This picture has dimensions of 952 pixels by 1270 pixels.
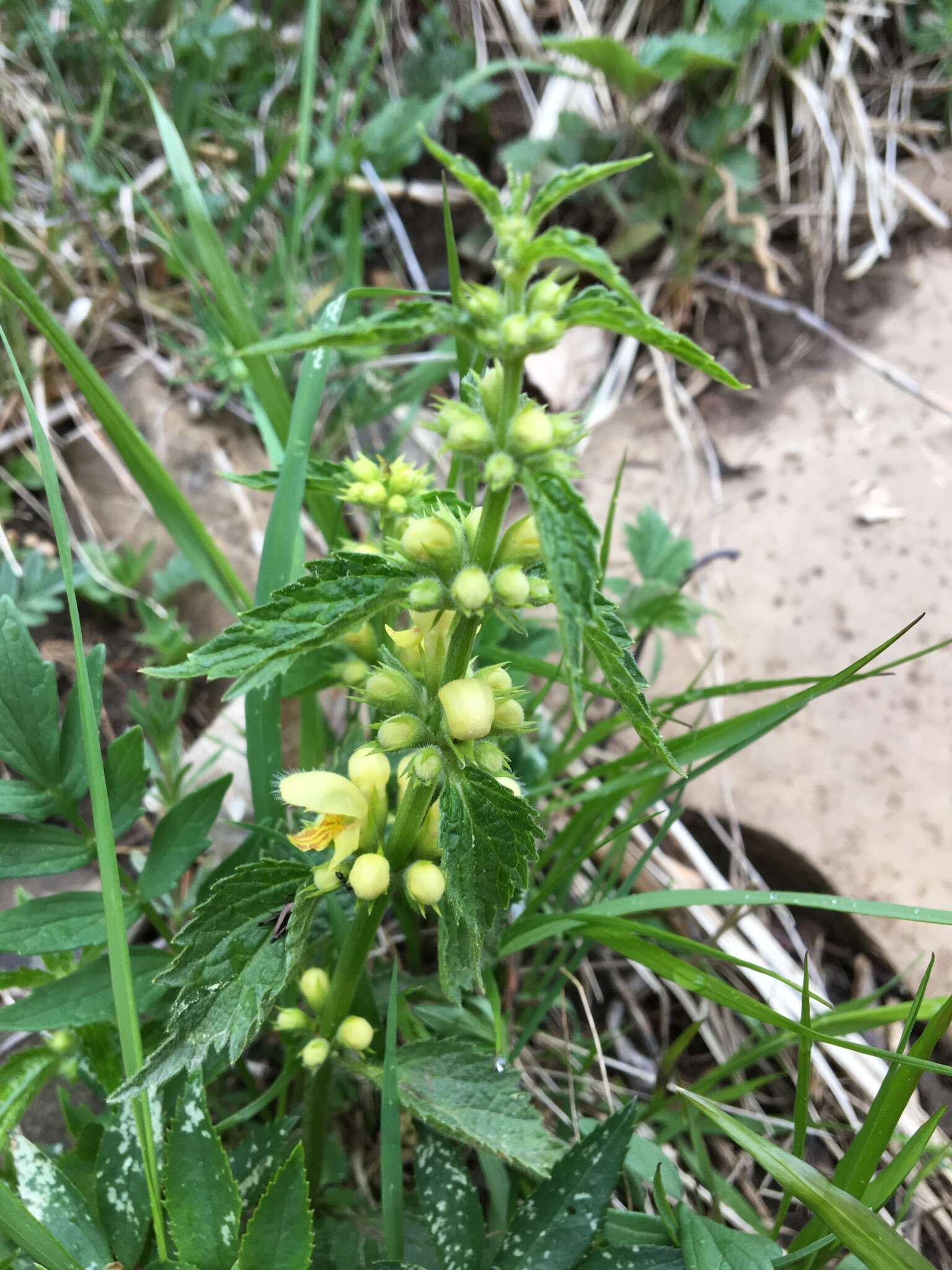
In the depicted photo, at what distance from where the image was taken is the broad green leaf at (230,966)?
0.90 meters

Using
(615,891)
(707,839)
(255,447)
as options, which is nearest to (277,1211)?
(615,891)

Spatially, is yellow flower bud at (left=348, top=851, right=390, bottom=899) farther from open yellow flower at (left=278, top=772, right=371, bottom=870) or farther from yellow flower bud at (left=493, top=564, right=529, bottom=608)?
yellow flower bud at (left=493, top=564, right=529, bottom=608)

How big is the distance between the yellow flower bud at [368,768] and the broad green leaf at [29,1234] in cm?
54

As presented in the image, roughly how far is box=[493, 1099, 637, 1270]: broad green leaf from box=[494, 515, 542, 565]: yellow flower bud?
24.9 inches

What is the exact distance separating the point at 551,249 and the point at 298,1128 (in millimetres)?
1284

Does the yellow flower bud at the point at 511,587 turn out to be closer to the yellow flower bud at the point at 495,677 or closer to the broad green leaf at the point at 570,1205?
the yellow flower bud at the point at 495,677

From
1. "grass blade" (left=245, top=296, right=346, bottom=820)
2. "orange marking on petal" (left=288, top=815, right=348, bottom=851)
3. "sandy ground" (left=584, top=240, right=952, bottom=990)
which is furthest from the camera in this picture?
"sandy ground" (left=584, top=240, right=952, bottom=990)

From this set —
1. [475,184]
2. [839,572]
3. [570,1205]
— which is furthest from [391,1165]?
[839,572]

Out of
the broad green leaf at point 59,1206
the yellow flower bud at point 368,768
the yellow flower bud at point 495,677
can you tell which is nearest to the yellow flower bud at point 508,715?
the yellow flower bud at point 495,677

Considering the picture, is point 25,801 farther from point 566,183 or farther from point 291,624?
point 566,183

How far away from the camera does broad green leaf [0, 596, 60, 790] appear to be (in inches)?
45.1

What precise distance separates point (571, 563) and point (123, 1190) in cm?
92

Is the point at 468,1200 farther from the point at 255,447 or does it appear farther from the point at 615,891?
the point at 255,447

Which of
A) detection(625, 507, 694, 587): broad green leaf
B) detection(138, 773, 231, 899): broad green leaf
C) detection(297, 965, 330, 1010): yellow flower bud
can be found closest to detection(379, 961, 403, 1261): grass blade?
detection(297, 965, 330, 1010): yellow flower bud
